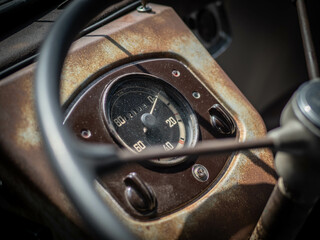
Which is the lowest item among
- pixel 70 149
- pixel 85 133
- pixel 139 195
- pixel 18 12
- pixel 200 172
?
pixel 200 172

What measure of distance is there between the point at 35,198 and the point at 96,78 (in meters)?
0.33

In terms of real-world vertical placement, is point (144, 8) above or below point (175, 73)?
above

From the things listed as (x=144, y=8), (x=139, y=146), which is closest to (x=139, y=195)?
(x=139, y=146)

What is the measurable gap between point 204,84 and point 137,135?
0.29 meters

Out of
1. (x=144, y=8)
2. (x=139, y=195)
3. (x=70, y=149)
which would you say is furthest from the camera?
(x=144, y=8)

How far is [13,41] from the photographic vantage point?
3.06 ft

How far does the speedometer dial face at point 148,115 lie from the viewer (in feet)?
2.69

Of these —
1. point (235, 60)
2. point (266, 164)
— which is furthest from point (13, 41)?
point (235, 60)

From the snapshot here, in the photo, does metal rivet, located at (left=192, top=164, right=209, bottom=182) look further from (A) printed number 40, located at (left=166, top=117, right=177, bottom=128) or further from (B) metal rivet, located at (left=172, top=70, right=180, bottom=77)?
(B) metal rivet, located at (left=172, top=70, right=180, bottom=77)

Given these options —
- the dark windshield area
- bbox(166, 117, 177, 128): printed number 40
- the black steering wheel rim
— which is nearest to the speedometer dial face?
bbox(166, 117, 177, 128): printed number 40

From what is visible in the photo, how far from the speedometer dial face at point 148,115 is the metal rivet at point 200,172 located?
0.04 meters

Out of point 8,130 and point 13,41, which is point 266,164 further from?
point 13,41

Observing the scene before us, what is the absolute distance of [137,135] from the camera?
0.83 meters

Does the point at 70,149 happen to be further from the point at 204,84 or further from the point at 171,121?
the point at 204,84
